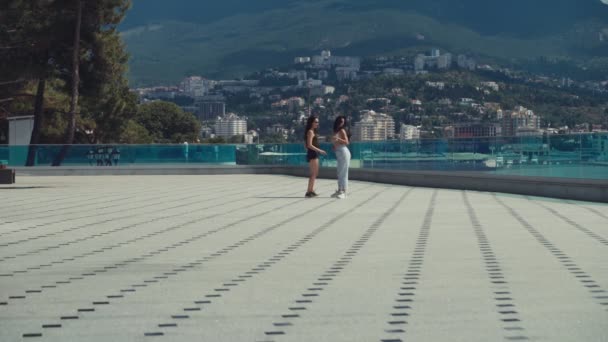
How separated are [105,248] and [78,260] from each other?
3.85 ft

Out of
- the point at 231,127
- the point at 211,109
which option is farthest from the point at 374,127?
the point at 211,109

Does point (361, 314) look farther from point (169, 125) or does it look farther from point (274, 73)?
point (274, 73)

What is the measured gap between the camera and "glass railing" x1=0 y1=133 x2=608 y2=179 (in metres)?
20.5

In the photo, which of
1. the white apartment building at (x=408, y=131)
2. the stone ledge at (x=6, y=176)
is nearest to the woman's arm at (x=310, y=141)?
the stone ledge at (x=6, y=176)

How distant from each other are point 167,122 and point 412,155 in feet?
307

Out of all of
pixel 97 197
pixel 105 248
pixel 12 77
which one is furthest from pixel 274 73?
pixel 105 248

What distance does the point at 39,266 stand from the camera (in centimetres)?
968

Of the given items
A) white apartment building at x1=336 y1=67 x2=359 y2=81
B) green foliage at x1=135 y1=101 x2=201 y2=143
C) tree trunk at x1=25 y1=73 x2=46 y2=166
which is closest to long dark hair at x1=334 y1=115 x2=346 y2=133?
tree trunk at x1=25 y1=73 x2=46 y2=166

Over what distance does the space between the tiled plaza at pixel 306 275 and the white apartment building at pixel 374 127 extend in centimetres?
9822

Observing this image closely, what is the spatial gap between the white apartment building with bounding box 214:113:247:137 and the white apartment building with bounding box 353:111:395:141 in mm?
19125

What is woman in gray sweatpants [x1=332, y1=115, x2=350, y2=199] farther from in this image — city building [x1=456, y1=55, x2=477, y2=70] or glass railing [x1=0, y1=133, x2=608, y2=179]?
city building [x1=456, y1=55, x2=477, y2=70]

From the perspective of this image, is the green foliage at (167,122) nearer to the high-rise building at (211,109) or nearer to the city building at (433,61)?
the city building at (433,61)

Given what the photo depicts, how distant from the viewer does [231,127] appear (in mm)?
150250

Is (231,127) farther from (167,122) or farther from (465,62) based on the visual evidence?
(465,62)
